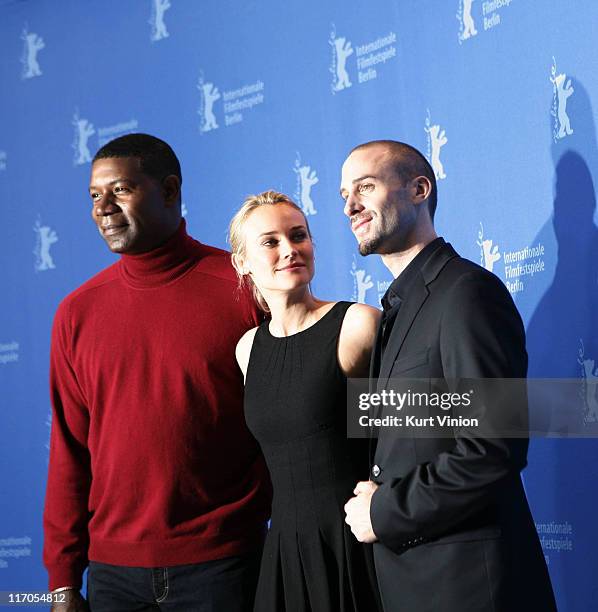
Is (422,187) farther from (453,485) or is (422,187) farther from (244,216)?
(453,485)

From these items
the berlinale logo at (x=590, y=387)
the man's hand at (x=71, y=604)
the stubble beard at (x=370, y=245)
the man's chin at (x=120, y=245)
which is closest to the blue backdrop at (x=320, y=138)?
the berlinale logo at (x=590, y=387)

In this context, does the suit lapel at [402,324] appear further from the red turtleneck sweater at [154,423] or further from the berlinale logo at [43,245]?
the berlinale logo at [43,245]

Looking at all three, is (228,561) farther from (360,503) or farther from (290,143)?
(290,143)

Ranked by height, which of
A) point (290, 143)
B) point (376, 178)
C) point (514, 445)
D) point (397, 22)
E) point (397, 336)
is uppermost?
point (397, 22)

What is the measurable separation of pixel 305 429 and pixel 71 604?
2.57 feet

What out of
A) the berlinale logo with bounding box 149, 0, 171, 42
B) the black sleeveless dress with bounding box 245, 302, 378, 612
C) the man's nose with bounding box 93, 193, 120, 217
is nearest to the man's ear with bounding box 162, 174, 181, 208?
the man's nose with bounding box 93, 193, 120, 217

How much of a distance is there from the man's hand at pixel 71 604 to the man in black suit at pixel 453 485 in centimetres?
86

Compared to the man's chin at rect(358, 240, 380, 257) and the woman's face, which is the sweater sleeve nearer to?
the woman's face

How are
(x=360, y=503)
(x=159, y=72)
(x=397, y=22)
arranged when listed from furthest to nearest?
1. (x=159, y=72)
2. (x=397, y=22)
3. (x=360, y=503)

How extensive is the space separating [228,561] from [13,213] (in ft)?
7.95

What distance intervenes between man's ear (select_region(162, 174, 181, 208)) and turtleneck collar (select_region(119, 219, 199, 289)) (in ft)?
0.27

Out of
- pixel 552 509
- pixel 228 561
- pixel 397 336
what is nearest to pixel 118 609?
pixel 228 561

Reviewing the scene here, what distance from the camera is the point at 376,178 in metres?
2.01

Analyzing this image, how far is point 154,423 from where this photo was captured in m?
2.23
